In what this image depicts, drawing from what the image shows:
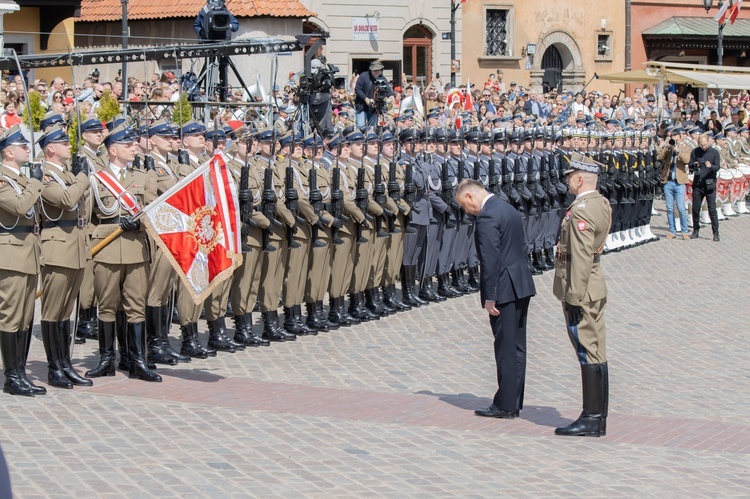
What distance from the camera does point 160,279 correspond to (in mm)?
10547

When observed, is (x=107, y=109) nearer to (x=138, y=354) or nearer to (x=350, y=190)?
(x=350, y=190)

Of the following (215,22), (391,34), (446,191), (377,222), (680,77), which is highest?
(391,34)

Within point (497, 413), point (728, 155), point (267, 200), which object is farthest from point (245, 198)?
point (728, 155)

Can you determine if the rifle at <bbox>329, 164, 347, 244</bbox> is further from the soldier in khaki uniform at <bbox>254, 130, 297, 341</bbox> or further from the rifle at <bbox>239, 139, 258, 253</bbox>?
the rifle at <bbox>239, 139, 258, 253</bbox>

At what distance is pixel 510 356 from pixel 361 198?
4488 millimetres

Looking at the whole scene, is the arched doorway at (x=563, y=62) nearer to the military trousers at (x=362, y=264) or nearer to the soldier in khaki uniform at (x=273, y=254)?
the military trousers at (x=362, y=264)

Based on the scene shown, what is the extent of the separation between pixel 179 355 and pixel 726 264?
34.1 ft

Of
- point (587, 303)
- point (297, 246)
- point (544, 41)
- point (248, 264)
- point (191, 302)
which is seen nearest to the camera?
point (587, 303)

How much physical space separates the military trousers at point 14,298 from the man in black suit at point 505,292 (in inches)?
118

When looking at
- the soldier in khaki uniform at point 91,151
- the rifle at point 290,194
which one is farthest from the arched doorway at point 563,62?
the soldier in khaki uniform at point 91,151

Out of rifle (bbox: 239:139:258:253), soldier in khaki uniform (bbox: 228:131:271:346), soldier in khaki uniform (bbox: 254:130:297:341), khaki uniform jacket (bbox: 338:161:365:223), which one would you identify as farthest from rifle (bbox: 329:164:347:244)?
rifle (bbox: 239:139:258:253)

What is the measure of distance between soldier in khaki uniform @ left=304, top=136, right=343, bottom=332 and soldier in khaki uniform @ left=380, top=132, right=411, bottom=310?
1101 mm

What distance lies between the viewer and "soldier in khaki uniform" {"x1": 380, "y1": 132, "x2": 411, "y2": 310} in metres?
13.8

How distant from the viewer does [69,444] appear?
7.95 meters
